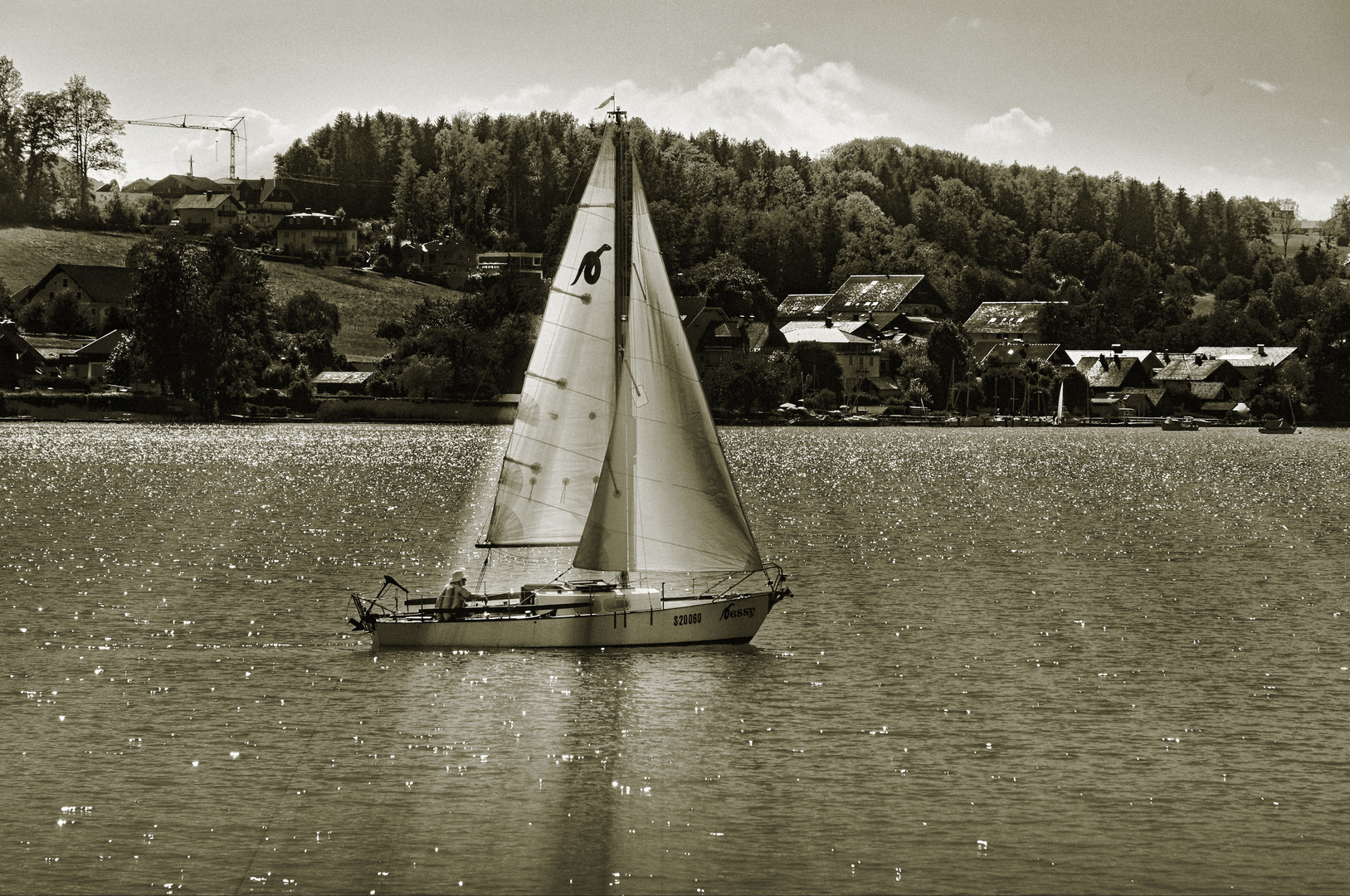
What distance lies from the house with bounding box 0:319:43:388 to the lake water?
118211 millimetres

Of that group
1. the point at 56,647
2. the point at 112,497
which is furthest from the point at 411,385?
the point at 56,647

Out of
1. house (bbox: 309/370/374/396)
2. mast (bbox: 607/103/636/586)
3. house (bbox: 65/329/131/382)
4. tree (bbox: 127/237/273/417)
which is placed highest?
mast (bbox: 607/103/636/586)

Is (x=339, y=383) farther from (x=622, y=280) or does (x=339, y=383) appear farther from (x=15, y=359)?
(x=622, y=280)

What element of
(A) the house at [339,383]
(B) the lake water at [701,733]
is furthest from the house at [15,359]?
(B) the lake water at [701,733]

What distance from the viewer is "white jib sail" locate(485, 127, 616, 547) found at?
37000 mm

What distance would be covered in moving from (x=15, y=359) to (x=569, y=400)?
160 meters

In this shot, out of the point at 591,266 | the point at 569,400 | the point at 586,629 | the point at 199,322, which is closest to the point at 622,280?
the point at 591,266

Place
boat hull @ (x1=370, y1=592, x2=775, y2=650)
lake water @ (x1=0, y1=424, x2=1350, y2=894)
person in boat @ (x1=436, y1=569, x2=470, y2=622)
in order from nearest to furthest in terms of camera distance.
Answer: lake water @ (x1=0, y1=424, x2=1350, y2=894), boat hull @ (x1=370, y1=592, x2=775, y2=650), person in boat @ (x1=436, y1=569, x2=470, y2=622)

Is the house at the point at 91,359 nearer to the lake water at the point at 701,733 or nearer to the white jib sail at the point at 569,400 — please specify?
the lake water at the point at 701,733

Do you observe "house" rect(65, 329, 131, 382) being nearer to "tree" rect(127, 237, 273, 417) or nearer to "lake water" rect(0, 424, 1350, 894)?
"tree" rect(127, 237, 273, 417)

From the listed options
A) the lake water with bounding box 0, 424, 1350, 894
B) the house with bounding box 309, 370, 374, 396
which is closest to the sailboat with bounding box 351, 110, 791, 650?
the lake water with bounding box 0, 424, 1350, 894

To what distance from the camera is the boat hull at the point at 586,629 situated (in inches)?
1513

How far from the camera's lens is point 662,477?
1486 inches

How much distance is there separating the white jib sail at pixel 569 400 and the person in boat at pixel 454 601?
1619 millimetres
